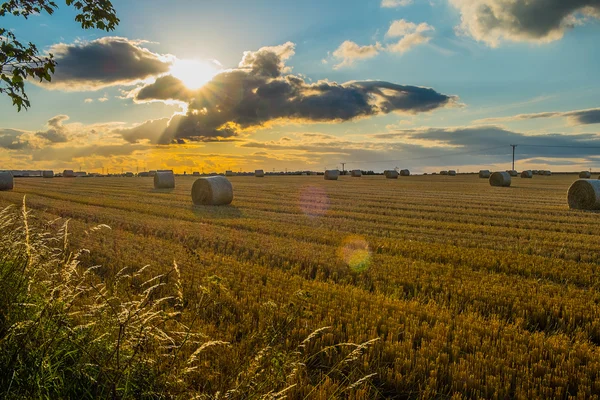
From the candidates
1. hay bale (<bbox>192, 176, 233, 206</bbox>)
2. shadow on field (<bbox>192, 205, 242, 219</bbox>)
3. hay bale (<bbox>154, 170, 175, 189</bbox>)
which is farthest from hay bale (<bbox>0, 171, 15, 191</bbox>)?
shadow on field (<bbox>192, 205, 242, 219</bbox>)

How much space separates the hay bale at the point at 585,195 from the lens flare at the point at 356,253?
628 inches

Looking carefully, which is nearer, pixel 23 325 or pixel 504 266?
pixel 23 325

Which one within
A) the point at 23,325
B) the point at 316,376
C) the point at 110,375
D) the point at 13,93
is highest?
the point at 13,93

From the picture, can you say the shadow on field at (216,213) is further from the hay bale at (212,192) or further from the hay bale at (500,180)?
the hay bale at (500,180)

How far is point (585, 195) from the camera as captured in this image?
21.2 metres

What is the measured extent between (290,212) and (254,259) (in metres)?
9.36

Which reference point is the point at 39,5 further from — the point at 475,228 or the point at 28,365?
the point at 475,228

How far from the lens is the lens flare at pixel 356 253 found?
867 centimetres

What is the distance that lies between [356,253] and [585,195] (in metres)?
17.7

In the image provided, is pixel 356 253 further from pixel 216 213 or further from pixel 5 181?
pixel 5 181

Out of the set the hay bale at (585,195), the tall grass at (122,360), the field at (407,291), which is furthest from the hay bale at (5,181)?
the hay bale at (585,195)

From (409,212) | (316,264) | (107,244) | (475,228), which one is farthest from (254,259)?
(409,212)

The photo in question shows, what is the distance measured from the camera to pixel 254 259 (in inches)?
359

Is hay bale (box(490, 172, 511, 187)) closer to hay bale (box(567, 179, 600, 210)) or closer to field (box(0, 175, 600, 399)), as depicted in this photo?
hay bale (box(567, 179, 600, 210))
